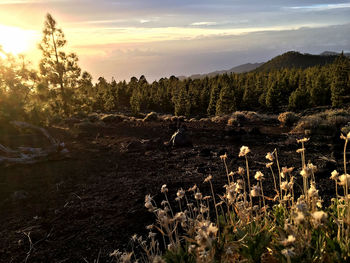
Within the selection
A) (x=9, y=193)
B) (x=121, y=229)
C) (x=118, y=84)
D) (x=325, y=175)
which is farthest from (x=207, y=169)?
(x=118, y=84)

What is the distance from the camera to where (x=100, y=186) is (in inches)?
263

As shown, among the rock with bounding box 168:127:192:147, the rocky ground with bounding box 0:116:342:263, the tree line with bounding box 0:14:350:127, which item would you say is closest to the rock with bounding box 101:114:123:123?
the tree line with bounding box 0:14:350:127

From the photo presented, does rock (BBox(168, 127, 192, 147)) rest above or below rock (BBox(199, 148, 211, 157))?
above

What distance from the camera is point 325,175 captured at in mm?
6703

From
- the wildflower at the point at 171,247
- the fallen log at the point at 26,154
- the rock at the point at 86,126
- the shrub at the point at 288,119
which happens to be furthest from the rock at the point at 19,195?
the shrub at the point at 288,119

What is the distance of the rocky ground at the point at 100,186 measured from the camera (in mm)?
4312

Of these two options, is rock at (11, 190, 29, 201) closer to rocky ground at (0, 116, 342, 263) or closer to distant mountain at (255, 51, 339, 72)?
rocky ground at (0, 116, 342, 263)

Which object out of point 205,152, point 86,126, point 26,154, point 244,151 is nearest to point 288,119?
point 205,152

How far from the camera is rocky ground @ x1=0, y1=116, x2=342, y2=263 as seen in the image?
431cm

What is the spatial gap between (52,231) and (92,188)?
1.94m

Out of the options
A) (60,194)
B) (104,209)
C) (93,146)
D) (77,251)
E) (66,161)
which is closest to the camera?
(77,251)

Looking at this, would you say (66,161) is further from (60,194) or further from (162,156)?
(162,156)

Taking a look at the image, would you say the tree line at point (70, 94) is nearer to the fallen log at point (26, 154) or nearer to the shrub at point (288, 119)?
the fallen log at point (26, 154)

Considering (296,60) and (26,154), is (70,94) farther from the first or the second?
(296,60)
